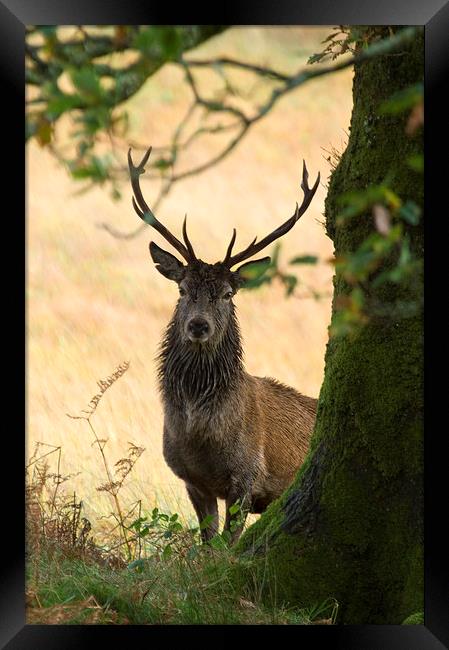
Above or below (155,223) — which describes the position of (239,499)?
below

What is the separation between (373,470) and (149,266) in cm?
572

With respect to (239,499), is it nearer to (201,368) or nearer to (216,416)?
(216,416)

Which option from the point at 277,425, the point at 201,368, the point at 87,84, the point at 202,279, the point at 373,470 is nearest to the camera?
the point at 87,84

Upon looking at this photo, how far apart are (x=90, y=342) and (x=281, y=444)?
105 inches

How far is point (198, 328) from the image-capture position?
6.87 m

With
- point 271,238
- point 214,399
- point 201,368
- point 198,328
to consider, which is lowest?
point 214,399

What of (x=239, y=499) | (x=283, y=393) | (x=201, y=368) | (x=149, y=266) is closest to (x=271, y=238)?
(x=201, y=368)

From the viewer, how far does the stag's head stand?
6.88 m

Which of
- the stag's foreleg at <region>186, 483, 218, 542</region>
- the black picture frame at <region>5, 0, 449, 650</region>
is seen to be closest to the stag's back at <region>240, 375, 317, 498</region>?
the stag's foreleg at <region>186, 483, 218, 542</region>

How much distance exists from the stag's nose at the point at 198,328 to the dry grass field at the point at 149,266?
3.98ft

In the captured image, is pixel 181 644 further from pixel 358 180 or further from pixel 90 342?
pixel 90 342

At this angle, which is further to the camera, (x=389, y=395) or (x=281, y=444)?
(x=281, y=444)
